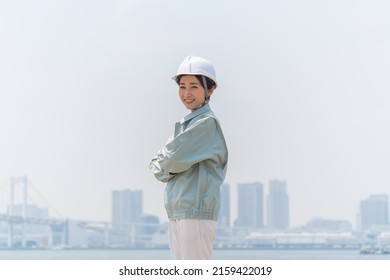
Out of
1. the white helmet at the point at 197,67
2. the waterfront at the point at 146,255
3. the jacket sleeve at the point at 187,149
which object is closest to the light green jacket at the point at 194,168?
the jacket sleeve at the point at 187,149

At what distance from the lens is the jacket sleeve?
3535 mm

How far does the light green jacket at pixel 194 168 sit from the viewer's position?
139 inches

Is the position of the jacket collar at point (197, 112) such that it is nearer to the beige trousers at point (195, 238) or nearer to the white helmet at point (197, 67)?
the white helmet at point (197, 67)

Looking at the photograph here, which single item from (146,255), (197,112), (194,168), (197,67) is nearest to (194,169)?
(194,168)

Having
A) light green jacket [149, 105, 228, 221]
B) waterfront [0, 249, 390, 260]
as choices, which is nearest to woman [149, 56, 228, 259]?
light green jacket [149, 105, 228, 221]

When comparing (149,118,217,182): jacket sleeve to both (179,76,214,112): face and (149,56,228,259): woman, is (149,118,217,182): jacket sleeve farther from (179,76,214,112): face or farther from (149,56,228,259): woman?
(179,76,214,112): face

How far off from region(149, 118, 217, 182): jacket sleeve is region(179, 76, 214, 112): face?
0.12m

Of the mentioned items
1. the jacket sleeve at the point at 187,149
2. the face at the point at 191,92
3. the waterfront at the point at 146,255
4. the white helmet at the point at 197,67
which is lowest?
the waterfront at the point at 146,255

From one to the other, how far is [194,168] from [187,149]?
97 millimetres

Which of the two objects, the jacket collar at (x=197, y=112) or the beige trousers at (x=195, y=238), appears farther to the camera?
the jacket collar at (x=197, y=112)

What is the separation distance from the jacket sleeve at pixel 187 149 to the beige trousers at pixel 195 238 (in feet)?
0.75

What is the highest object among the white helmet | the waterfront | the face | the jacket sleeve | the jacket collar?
the white helmet

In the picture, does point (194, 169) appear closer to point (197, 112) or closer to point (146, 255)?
point (197, 112)
